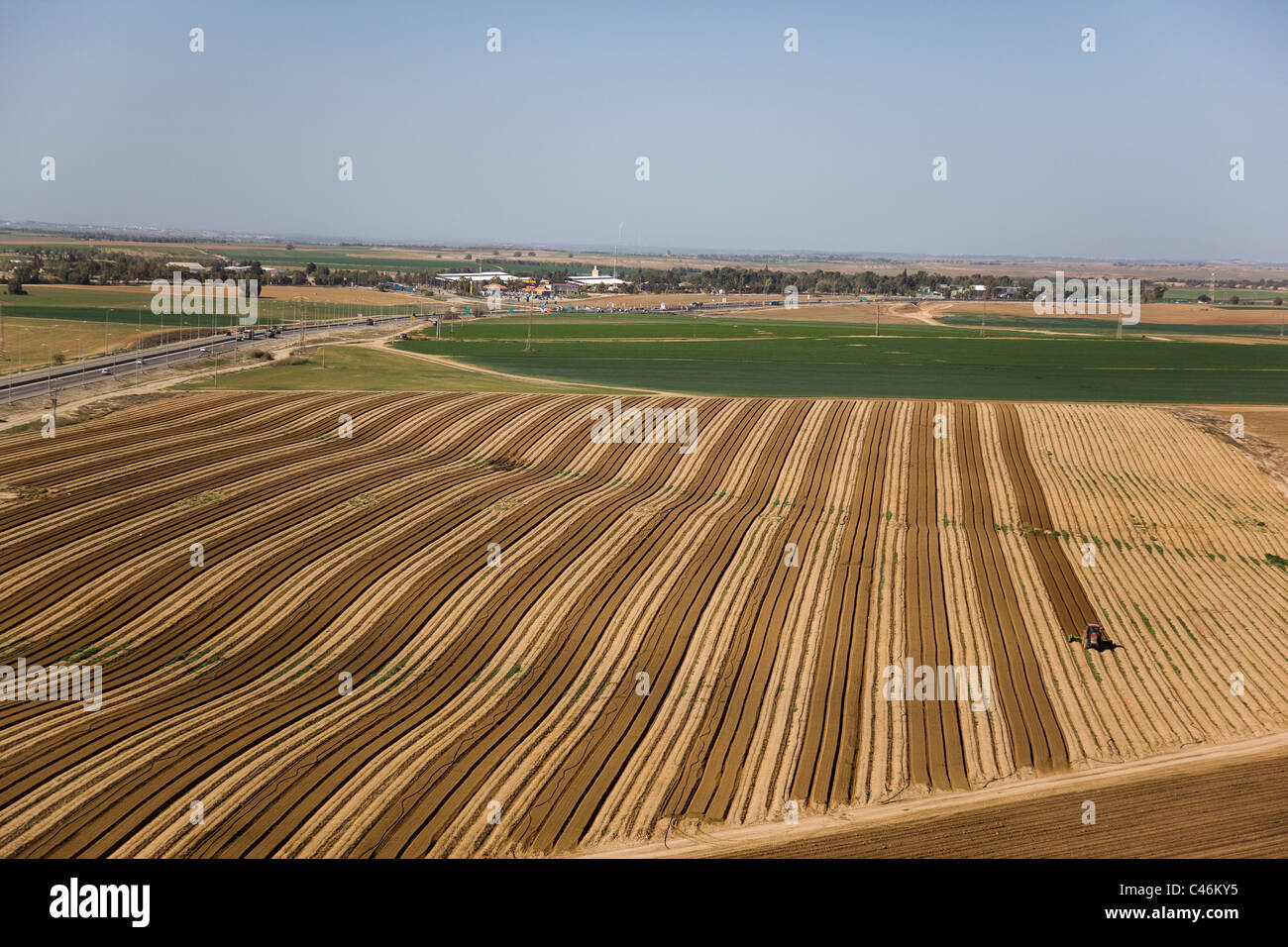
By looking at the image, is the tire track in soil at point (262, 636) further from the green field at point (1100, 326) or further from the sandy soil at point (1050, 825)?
the green field at point (1100, 326)

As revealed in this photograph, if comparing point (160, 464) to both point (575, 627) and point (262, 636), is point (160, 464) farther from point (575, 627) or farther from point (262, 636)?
point (575, 627)

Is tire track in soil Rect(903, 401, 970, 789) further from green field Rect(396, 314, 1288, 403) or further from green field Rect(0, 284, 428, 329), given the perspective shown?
green field Rect(0, 284, 428, 329)

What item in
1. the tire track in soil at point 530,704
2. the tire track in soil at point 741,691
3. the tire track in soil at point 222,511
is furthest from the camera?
the tire track in soil at point 222,511

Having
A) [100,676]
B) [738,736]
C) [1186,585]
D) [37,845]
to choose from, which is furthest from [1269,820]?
[100,676]

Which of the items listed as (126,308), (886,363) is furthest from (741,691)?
(126,308)

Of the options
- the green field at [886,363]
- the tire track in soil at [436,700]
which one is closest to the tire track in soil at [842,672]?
the tire track in soil at [436,700]

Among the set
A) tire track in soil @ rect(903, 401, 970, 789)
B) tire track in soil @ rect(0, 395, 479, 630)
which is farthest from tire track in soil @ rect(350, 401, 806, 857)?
tire track in soil @ rect(0, 395, 479, 630)
